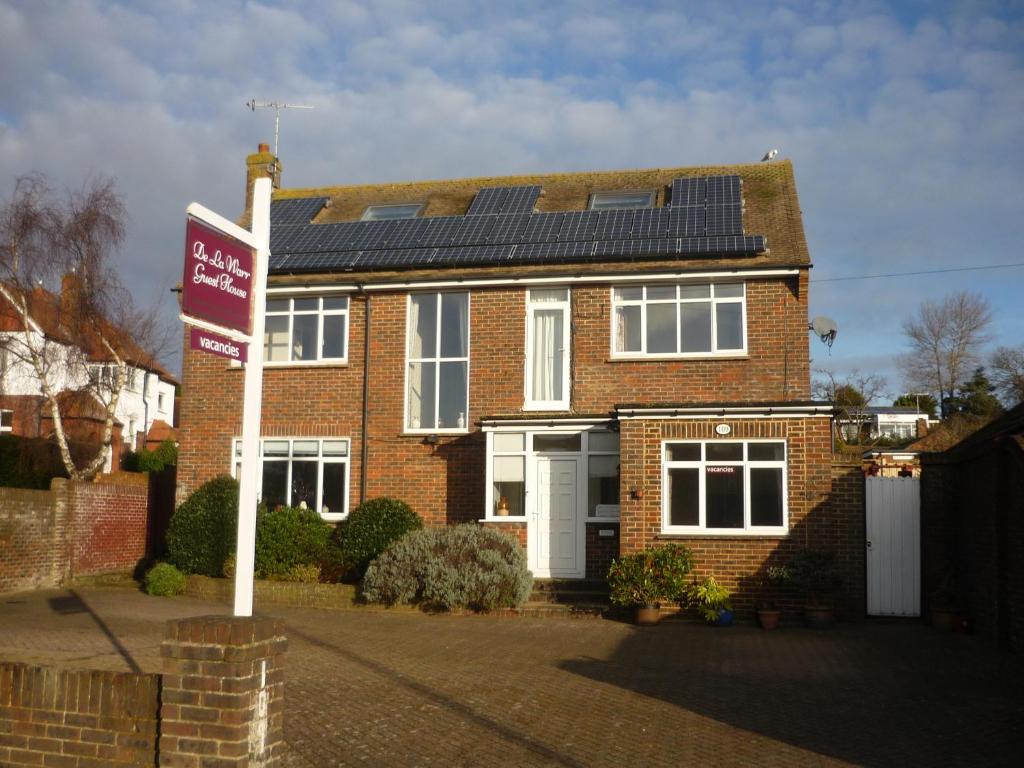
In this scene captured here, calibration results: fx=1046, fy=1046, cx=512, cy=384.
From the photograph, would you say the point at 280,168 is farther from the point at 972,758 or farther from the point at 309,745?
the point at 972,758

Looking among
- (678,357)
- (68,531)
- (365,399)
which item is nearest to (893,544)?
(678,357)

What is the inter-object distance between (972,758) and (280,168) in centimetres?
2240

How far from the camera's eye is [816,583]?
51.3ft

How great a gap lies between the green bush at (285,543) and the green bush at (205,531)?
748mm

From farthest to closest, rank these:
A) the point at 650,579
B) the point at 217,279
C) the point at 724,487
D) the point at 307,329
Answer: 1. the point at 307,329
2. the point at 724,487
3. the point at 650,579
4. the point at 217,279

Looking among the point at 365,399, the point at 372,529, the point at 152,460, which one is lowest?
the point at 372,529

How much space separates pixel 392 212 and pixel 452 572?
10261 mm

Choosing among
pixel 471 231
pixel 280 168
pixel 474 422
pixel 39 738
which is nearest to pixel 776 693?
pixel 39 738

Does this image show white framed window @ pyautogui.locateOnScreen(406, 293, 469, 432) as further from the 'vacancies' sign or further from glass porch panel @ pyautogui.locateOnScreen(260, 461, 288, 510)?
the 'vacancies' sign

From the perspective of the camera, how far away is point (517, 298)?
19.7 metres

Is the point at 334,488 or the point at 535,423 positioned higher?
the point at 535,423

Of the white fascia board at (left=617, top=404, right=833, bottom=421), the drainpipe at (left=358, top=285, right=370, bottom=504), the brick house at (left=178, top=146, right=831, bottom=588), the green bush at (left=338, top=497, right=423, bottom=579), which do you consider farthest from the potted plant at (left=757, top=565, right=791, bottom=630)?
the drainpipe at (left=358, top=285, right=370, bottom=504)

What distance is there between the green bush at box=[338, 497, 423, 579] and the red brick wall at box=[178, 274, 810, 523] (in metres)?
0.99

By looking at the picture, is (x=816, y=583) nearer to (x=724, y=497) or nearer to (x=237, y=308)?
(x=724, y=497)
